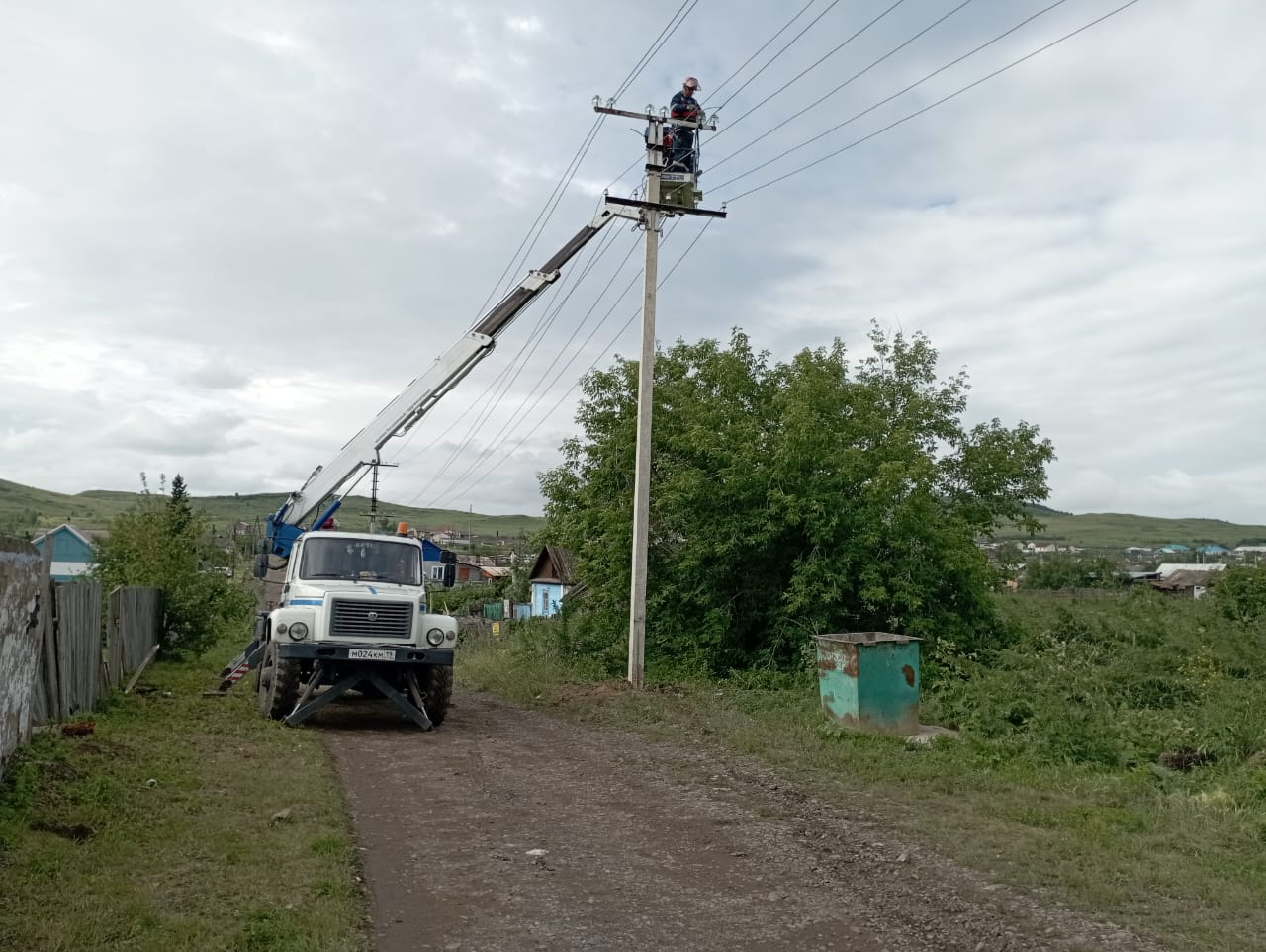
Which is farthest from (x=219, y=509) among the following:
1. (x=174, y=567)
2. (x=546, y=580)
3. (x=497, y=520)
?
(x=174, y=567)

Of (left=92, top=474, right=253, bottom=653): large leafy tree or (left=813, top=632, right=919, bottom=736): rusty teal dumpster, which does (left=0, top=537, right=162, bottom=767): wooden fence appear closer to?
(left=92, top=474, right=253, bottom=653): large leafy tree

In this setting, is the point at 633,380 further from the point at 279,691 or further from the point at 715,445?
the point at 279,691

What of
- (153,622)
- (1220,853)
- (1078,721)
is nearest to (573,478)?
(153,622)

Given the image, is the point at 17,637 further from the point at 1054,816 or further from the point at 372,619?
the point at 1054,816

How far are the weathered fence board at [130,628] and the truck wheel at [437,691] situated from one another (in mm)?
4898

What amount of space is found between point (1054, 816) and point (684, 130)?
12998 millimetres

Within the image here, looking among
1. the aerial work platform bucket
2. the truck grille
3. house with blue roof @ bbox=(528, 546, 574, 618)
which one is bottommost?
house with blue roof @ bbox=(528, 546, 574, 618)

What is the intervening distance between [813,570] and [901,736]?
5.84m

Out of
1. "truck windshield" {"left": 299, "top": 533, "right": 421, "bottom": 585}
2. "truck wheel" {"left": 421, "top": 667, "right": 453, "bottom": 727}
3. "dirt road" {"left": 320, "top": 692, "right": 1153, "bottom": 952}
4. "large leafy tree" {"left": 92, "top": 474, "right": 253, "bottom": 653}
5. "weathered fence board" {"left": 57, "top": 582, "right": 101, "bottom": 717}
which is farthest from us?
"large leafy tree" {"left": 92, "top": 474, "right": 253, "bottom": 653}

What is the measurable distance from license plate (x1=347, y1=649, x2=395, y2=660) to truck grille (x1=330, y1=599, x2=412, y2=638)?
0.69 feet

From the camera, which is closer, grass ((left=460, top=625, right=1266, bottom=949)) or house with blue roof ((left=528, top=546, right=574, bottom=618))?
grass ((left=460, top=625, right=1266, bottom=949))

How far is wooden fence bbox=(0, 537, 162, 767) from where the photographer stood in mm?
7461

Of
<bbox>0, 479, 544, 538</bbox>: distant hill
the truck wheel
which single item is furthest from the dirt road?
<bbox>0, 479, 544, 538</bbox>: distant hill

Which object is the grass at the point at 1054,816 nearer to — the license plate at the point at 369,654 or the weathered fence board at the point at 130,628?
the license plate at the point at 369,654
